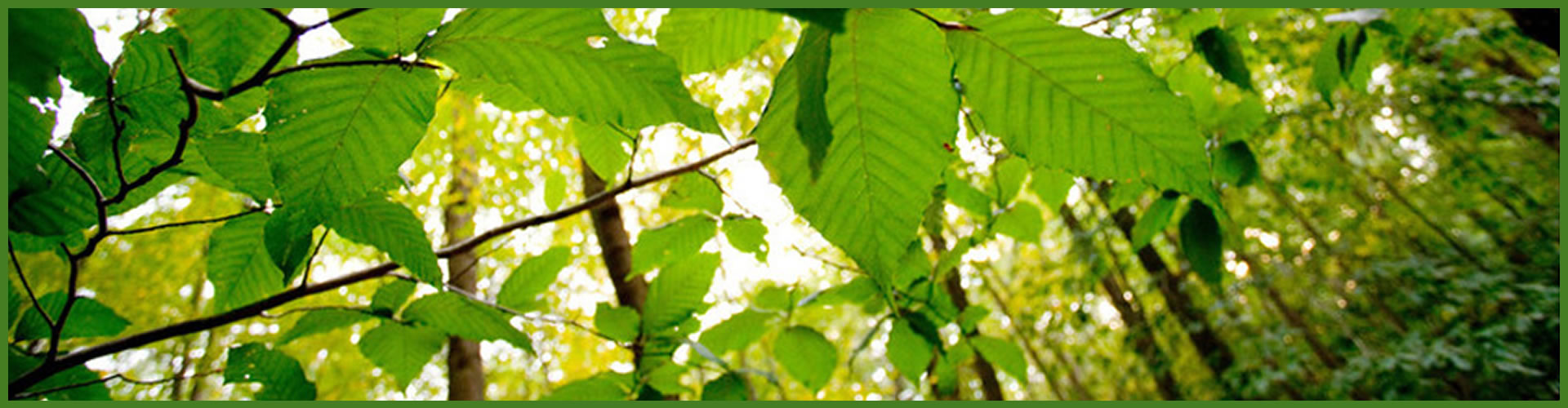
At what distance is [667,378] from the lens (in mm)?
993

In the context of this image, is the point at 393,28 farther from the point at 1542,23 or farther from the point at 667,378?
the point at 1542,23

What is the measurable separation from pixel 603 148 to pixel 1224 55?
0.70 metres

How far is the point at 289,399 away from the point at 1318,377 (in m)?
7.02

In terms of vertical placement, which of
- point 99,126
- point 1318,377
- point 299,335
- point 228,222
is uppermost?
point 99,126

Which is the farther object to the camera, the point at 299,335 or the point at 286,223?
the point at 299,335

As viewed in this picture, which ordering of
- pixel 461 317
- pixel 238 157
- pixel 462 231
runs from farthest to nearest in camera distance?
pixel 462 231
pixel 461 317
pixel 238 157

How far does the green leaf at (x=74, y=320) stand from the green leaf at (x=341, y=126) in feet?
2.15

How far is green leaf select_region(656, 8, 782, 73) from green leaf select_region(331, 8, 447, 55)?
200 millimetres

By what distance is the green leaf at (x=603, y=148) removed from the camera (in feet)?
2.57

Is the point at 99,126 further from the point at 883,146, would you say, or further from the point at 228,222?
the point at 883,146

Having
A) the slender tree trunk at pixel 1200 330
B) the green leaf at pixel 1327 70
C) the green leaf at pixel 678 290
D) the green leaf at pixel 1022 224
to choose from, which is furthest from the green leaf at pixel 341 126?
the slender tree trunk at pixel 1200 330

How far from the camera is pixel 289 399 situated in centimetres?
77

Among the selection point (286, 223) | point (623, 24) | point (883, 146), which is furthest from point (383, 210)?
point (623, 24)

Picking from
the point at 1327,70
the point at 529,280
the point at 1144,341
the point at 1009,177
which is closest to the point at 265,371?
the point at 529,280
